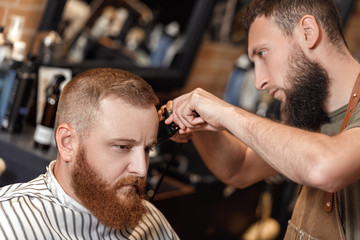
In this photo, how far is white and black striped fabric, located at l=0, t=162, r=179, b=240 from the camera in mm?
1337

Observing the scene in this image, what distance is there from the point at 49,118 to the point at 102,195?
0.70 metres

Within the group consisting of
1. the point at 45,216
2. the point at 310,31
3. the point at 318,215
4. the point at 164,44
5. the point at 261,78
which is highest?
the point at 310,31

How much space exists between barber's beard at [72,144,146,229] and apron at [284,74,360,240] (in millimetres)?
684

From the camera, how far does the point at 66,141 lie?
1487mm

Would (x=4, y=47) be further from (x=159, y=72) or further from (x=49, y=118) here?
(x=159, y=72)

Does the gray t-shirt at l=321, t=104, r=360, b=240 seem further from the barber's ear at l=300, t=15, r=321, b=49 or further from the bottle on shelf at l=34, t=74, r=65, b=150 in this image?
the bottle on shelf at l=34, t=74, r=65, b=150

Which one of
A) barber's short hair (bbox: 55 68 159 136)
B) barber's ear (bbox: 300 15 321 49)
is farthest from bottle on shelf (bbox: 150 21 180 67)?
barber's short hair (bbox: 55 68 159 136)

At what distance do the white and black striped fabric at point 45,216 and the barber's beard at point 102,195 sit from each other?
4cm

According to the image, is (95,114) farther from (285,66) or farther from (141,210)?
(285,66)

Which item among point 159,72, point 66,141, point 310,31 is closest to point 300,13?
point 310,31

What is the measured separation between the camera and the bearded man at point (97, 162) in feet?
4.78

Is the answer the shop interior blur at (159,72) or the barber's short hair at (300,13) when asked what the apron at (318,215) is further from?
the shop interior blur at (159,72)

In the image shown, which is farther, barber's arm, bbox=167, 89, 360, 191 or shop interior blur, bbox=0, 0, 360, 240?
shop interior blur, bbox=0, 0, 360, 240

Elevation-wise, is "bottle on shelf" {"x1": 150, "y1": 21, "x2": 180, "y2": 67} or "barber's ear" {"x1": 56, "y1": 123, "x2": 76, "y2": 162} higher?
"bottle on shelf" {"x1": 150, "y1": 21, "x2": 180, "y2": 67}
